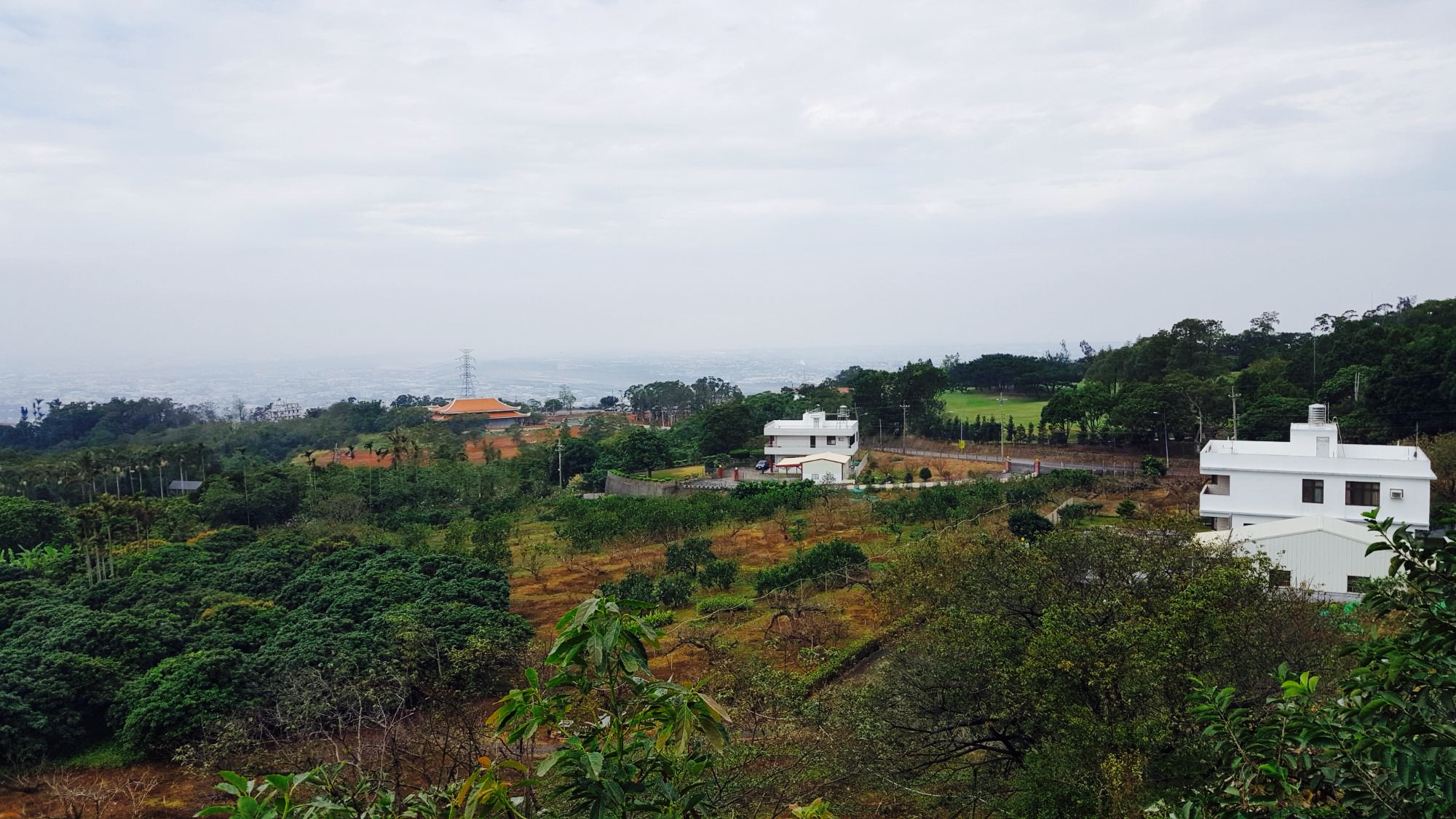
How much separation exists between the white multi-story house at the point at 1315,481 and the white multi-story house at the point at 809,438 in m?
18.4

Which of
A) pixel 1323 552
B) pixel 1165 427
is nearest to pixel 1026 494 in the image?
pixel 1323 552

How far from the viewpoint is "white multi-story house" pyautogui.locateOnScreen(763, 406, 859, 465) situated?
122ft

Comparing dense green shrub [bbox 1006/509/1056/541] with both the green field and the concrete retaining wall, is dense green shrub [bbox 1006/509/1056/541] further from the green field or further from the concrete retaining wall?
the green field

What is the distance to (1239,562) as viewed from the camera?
32.2 feet

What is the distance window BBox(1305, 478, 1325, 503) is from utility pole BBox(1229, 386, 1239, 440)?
30.6ft

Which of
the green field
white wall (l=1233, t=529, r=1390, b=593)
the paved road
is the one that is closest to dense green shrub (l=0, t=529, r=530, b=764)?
white wall (l=1233, t=529, r=1390, b=593)

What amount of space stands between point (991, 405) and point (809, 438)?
20981 millimetres

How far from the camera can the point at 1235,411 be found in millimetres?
31219

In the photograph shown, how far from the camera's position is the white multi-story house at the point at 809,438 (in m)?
37.2

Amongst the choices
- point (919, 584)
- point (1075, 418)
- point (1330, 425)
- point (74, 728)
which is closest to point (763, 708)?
point (919, 584)

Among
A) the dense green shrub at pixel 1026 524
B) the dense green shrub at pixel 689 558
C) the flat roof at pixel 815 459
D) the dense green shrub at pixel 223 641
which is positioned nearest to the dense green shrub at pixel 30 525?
the dense green shrub at pixel 223 641

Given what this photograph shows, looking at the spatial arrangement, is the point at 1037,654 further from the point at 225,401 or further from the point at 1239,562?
the point at 225,401

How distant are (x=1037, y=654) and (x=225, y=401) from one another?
128m

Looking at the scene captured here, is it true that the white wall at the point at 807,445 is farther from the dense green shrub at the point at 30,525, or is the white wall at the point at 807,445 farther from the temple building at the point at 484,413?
the temple building at the point at 484,413
